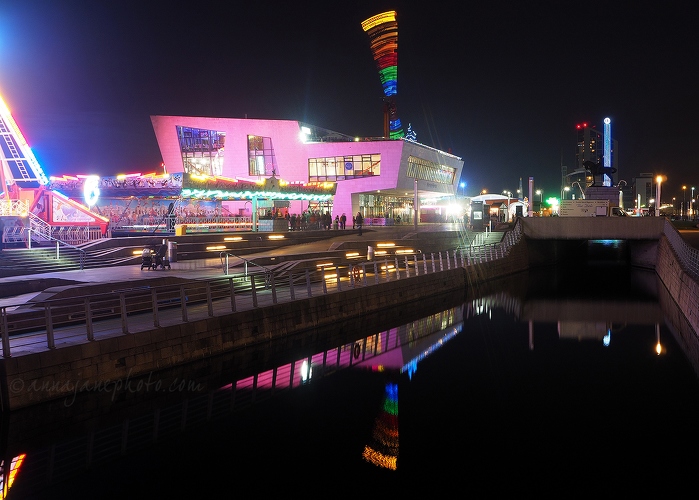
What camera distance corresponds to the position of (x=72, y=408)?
1233cm

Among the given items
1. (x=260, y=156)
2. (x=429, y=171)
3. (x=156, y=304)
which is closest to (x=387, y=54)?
(x=429, y=171)

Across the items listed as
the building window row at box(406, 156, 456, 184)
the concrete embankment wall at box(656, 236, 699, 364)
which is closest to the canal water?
the concrete embankment wall at box(656, 236, 699, 364)

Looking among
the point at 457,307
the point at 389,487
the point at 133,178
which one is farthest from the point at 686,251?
the point at 133,178

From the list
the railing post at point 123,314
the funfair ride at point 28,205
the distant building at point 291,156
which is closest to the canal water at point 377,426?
the railing post at point 123,314

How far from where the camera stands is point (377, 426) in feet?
A: 40.5

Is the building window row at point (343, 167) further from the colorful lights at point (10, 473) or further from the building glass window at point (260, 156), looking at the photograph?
the colorful lights at point (10, 473)

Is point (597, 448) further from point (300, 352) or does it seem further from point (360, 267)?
point (360, 267)

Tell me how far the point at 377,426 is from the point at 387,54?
67240 millimetres

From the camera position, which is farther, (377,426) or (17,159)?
(17,159)

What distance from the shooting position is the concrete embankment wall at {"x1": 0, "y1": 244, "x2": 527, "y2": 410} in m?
11.8

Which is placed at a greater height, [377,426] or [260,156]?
[260,156]

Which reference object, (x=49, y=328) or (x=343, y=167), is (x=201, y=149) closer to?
(x=343, y=167)

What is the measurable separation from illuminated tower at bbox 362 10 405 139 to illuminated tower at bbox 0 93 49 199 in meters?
51.5

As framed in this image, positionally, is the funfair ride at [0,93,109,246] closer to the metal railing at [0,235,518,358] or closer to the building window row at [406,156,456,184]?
the metal railing at [0,235,518,358]
